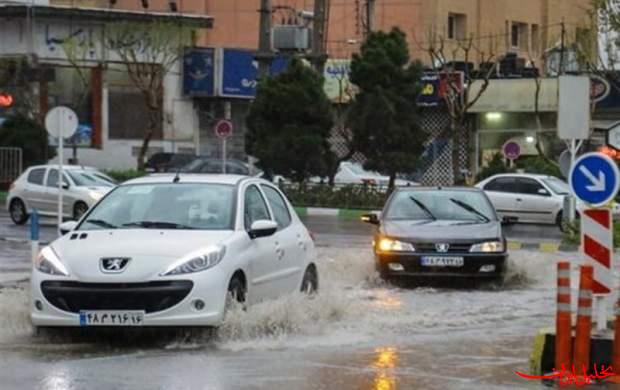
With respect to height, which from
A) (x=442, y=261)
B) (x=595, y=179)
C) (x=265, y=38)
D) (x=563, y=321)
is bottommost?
(x=442, y=261)

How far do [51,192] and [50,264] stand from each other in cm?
2127

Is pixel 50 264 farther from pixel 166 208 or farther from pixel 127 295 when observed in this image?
pixel 166 208

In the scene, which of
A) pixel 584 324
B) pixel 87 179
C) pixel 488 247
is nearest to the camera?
pixel 584 324

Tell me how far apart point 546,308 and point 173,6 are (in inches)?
1679

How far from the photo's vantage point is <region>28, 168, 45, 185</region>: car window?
32.8 meters

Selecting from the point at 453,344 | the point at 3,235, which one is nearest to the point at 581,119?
the point at 453,344

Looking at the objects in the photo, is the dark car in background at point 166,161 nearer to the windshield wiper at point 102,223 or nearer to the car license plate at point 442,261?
the car license plate at point 442,261

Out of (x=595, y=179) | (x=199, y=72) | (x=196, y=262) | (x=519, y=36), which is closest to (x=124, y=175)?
(x=199, y=72)

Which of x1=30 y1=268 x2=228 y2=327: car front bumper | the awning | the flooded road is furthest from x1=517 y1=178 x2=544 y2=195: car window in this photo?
x1=30 y1=268 x2=228 y2=327: car front bumper

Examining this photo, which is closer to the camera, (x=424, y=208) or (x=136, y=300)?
(x=136, y=300)

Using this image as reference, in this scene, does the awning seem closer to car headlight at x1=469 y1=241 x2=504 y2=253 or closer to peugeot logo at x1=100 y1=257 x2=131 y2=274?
car headlight at x1=469 y1=241 x2=504 y2=253

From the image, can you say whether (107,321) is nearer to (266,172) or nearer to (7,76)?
(266,172)

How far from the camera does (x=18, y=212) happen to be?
33.2 meters

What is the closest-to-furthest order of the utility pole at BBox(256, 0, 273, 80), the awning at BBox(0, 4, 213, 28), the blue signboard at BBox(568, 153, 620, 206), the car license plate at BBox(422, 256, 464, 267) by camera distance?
the blue signboard at BBox(568, 153, 620, 206) < the car license plate at BBox(422, 256, 464, 267) < the utility pole at BBox(256, 0, 273, 80) < the awning at BBox(0, 4, 213, 28)
